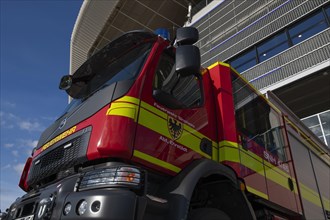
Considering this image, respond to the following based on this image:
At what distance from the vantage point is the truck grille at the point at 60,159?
97.2 inches

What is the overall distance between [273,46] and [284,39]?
65 cm

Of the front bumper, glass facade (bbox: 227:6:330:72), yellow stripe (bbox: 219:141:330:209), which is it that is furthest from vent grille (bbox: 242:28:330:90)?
the front bumper

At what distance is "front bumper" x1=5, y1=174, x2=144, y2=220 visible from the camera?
1.88 meters

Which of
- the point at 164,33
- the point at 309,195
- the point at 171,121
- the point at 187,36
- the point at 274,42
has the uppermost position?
the point at 274,42

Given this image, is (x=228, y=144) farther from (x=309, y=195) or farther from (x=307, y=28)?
(x=307, y=28)

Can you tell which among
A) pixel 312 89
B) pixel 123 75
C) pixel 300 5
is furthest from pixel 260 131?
pixel 300 5

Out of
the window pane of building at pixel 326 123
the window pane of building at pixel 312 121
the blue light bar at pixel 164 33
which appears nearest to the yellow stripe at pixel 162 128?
the blue light bar at pixel 164 33

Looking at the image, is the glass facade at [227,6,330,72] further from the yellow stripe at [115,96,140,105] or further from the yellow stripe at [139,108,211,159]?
the yellow stripe at [115,96,140,105]

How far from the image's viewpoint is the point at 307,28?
574 inches

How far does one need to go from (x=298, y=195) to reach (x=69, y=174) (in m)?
3.43

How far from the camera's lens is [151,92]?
2680 millimetres

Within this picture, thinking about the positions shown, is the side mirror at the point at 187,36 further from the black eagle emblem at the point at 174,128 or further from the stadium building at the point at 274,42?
the stadium building at the point at 274,42

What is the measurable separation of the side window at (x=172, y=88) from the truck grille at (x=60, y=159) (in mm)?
753

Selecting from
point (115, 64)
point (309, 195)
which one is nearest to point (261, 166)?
point (309, 195)
